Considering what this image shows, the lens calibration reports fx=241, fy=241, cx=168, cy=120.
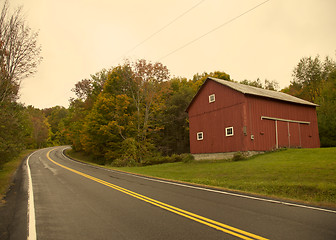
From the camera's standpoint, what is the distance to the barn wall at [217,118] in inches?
863

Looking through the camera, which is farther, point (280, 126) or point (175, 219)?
point (280, 126)

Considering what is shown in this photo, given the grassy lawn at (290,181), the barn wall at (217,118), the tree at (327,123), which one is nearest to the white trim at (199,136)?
the barn wall at (217,118)

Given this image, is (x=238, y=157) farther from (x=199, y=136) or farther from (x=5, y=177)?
(x=5, y=177)

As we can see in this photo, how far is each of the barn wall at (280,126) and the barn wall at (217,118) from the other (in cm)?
106

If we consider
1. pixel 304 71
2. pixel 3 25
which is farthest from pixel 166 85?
pixel 304 71

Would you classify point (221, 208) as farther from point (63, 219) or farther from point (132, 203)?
point (63, 219)

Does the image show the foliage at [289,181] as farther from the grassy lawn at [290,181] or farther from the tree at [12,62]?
the tree at [12,62]

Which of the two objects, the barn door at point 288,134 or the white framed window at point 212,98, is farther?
the white framed window at point 212,98

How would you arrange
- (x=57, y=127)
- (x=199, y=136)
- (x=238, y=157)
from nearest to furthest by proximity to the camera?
1. (x=238, y=157)
2. (x=199, y=136)
3. (x=57, y=127)

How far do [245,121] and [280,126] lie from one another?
4.76m

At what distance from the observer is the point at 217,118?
2406 cm

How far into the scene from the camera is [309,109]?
27.0m

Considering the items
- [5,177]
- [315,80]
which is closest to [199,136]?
[5,177]

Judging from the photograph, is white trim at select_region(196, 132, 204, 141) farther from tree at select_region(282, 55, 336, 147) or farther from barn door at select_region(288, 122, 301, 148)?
tree at select_region(282, 55, 336, 147)
